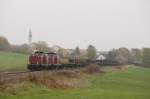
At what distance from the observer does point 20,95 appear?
24391 millimetres

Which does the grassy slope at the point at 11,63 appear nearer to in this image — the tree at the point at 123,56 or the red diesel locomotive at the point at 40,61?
the red diesel locomotive at the point at 40,61

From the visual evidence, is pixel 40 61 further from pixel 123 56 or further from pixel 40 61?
pixel 123 56

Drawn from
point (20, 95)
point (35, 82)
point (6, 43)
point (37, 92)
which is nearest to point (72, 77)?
point (35, 82)

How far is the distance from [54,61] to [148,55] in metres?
80.6

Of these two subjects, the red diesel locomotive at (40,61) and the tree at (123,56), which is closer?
the red diesel locomotive at (40,61)

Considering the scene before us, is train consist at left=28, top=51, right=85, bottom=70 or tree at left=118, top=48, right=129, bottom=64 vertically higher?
tree at left=118, top=48, right=129, bottom=64

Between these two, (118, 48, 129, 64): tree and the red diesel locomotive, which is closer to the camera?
the red diesel locomotive

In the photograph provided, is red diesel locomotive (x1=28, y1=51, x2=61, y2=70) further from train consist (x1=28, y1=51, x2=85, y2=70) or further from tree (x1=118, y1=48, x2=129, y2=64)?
tree (x1=118, y1=48, x2=129, y2=64)

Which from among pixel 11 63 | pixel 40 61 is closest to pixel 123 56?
pixel 11 63

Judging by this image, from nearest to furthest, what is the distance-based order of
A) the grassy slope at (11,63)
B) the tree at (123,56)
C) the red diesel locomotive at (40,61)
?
the red diesel locomotive at (40,61) < the grassy slope at (11,63) < the tree at (123,56)

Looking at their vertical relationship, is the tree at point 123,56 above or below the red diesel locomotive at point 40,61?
above

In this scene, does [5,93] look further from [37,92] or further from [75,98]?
[75,98]

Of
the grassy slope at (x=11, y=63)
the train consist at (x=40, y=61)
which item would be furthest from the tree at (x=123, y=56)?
the train consist at (x=40, y=61)

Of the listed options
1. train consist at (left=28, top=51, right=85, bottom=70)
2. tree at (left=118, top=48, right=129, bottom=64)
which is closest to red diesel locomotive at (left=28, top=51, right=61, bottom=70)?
train consist at (left=28, top=51, right=85, bottom=70)
